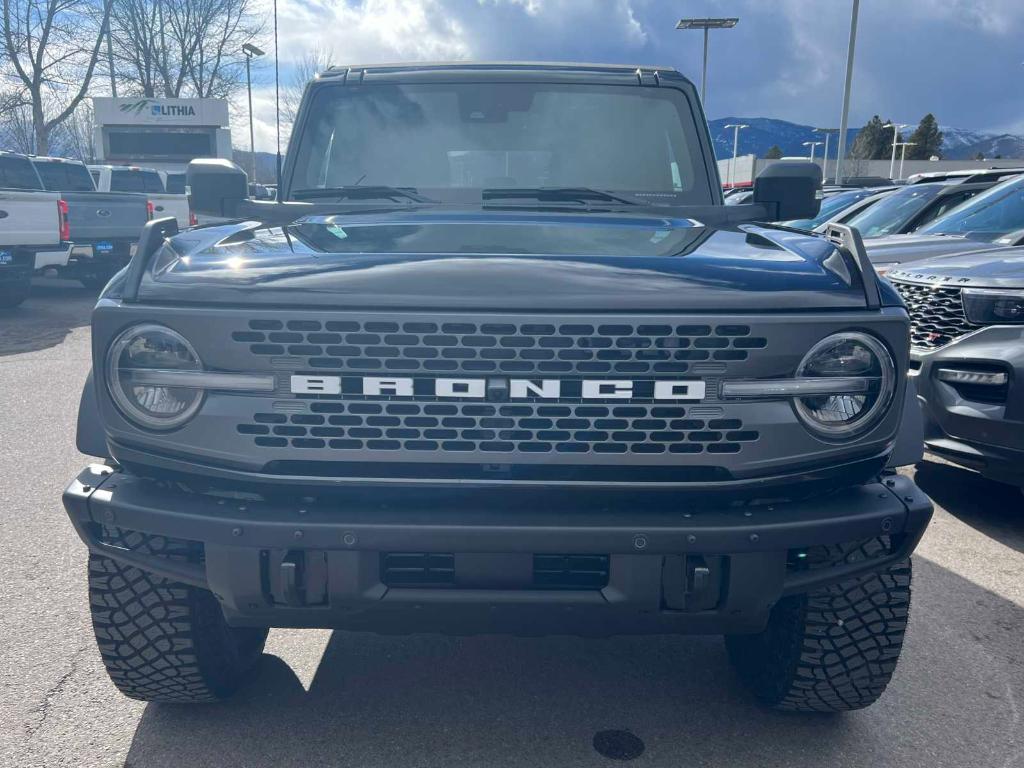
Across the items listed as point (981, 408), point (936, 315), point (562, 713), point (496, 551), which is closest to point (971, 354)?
point (981, 408)

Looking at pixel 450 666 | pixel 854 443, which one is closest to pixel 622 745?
pixel 450 666

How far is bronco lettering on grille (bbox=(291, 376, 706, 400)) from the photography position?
2.10 meters

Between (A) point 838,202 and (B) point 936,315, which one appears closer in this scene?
(B) point 936,315

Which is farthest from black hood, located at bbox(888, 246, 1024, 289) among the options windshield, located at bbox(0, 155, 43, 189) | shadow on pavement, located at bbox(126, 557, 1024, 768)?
windshield, located at bbox(0, 155, 43, 189)

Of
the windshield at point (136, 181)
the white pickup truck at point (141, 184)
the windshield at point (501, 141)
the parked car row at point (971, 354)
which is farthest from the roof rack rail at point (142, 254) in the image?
the windshield at point (136, 181)

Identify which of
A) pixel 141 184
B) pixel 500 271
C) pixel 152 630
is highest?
pixel 141 184

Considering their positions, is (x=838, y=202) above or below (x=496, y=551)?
above

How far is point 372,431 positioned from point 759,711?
62.5 inches

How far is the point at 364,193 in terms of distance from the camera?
3.42 metres

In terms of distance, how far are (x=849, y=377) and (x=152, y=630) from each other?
1947mm

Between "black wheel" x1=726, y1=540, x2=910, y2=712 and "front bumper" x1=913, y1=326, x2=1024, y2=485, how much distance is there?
75.5 inches

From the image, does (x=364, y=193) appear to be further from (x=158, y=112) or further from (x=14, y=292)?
(x=158, y=112)

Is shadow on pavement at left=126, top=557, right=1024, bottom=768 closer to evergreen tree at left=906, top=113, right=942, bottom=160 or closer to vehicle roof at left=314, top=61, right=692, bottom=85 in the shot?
vehicle roof at left=314, top=61, right=692, bottom=85

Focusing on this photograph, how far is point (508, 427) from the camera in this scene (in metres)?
2.13
